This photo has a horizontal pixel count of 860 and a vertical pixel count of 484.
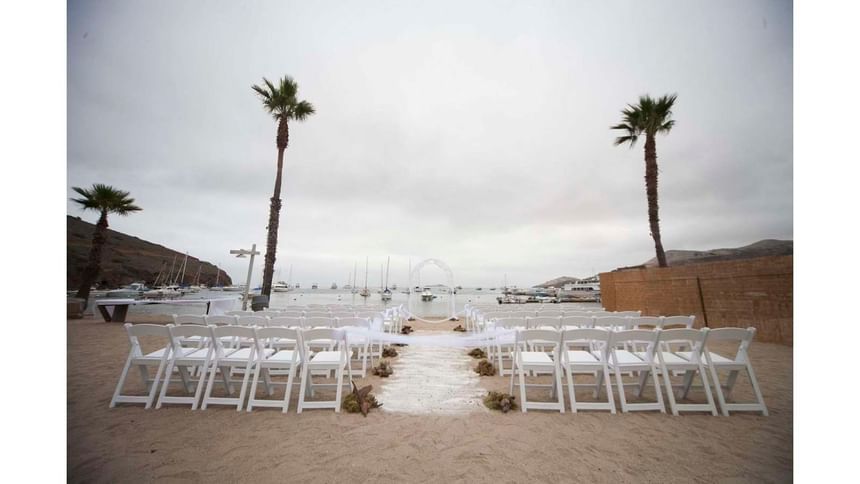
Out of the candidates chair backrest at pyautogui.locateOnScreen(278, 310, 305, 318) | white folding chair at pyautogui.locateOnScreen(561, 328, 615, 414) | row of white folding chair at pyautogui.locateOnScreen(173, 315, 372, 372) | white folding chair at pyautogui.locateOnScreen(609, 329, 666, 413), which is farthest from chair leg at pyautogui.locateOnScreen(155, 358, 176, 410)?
white folding chair at pyautogui.locateOnScreen(609, 329, 666, 413)

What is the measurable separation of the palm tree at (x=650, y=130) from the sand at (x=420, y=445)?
434 inches

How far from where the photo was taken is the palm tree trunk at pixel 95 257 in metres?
13.8

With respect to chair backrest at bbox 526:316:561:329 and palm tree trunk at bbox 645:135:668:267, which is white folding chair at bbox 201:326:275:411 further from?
palm tree trunk at bbox 645:135:668:267

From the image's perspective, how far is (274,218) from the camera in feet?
44.3

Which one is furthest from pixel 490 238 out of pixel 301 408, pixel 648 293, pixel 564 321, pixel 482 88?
pixel 301 408

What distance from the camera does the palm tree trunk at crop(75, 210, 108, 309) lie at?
1383 cm

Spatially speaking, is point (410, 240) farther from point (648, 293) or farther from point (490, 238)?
point (648, 293)

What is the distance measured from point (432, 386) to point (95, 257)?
18.1 m

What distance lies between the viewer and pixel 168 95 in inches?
144

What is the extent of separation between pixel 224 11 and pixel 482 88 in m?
7.92

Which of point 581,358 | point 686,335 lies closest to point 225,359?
point 581,358

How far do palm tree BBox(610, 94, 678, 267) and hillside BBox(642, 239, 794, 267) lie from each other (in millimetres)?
1405

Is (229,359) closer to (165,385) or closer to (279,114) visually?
(165,385)

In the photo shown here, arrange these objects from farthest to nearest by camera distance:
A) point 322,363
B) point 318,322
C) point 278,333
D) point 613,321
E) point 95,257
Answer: point 95,257, point 613,321, point 318,322, point 322,363, point 278,333
